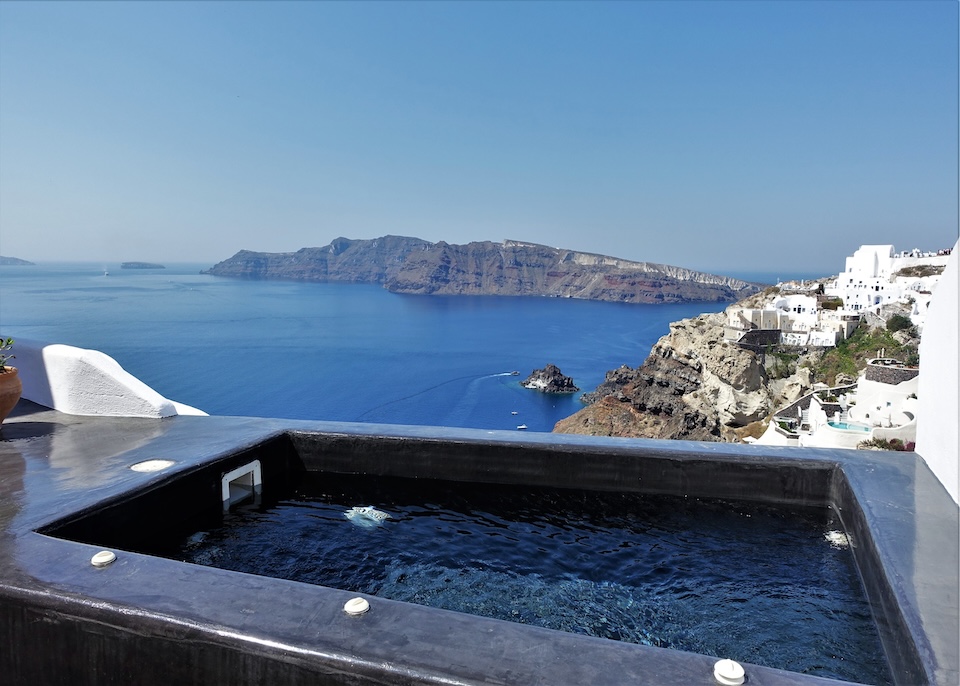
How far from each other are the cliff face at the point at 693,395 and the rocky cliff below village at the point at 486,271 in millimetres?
88524

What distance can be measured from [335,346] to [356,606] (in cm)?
6884

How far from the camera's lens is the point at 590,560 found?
2.96 m

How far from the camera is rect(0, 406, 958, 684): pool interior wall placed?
5.07ft

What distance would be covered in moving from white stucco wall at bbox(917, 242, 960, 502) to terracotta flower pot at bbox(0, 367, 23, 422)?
4.98 m

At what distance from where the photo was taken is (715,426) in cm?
3847

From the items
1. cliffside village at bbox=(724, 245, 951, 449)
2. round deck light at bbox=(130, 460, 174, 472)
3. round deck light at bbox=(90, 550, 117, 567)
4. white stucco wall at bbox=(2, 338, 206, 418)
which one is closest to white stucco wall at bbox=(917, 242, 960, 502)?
round deck light at bbox=(90, 550, 117, 567)

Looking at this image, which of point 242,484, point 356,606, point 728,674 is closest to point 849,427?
point 242,484

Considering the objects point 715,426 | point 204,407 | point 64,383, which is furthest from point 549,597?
point 204,407

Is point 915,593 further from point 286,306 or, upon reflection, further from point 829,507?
point 286,306

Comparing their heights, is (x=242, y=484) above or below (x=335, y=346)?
above

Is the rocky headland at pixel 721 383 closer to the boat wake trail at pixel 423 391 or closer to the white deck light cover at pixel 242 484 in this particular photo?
the boat wake trail at pixel 423 391

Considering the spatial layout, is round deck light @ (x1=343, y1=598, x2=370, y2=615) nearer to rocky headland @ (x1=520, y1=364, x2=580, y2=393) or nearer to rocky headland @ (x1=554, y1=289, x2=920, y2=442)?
rocky headland @ (x1=554, y1=289, x2=920, y2=442)

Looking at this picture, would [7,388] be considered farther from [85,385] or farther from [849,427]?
[849,427]

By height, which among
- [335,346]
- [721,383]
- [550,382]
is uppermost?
[335,346]
